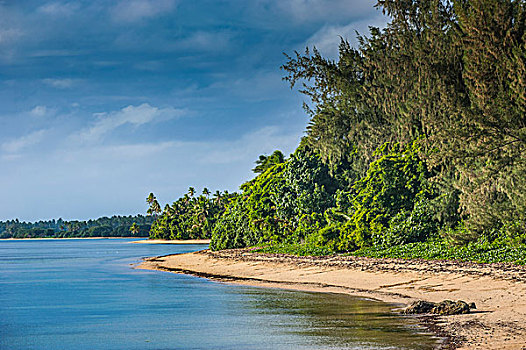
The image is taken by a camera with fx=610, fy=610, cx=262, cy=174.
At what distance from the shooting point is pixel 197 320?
61.6ft

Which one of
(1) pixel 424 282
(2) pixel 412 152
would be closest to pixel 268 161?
(2) pixel 412 152

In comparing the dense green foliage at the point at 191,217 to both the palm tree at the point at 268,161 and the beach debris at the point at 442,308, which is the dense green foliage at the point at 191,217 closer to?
the palm tree at the point at 268,161

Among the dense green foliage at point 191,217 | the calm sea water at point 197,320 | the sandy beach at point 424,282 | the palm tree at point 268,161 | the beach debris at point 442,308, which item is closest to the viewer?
the sandy beach at point 424,282

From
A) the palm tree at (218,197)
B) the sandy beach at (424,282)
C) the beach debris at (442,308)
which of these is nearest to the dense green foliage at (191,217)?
the palm tree at (218,197)

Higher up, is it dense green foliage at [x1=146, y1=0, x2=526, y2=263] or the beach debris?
dense green foliage at [x1=146, y1=0, x2=526, y2=263]

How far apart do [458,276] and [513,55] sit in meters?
9.37

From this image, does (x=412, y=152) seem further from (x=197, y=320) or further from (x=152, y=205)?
(x=152, y=205)

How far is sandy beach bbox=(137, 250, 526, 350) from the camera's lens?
1387 centimetres

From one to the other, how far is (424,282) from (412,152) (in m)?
13.2

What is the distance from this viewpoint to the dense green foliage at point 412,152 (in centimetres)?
2547

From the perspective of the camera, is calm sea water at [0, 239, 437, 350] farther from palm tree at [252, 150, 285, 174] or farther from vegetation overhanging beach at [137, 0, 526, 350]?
palm tree at [252, 150, 285, 174]

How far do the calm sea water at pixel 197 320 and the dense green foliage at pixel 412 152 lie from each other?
9304 millimetres

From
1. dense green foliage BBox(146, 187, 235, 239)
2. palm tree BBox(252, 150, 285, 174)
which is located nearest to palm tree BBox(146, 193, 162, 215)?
dense green foliage BBox(146, 187, 235, 239)

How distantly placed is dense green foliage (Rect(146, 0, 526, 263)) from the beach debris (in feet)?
27.1
